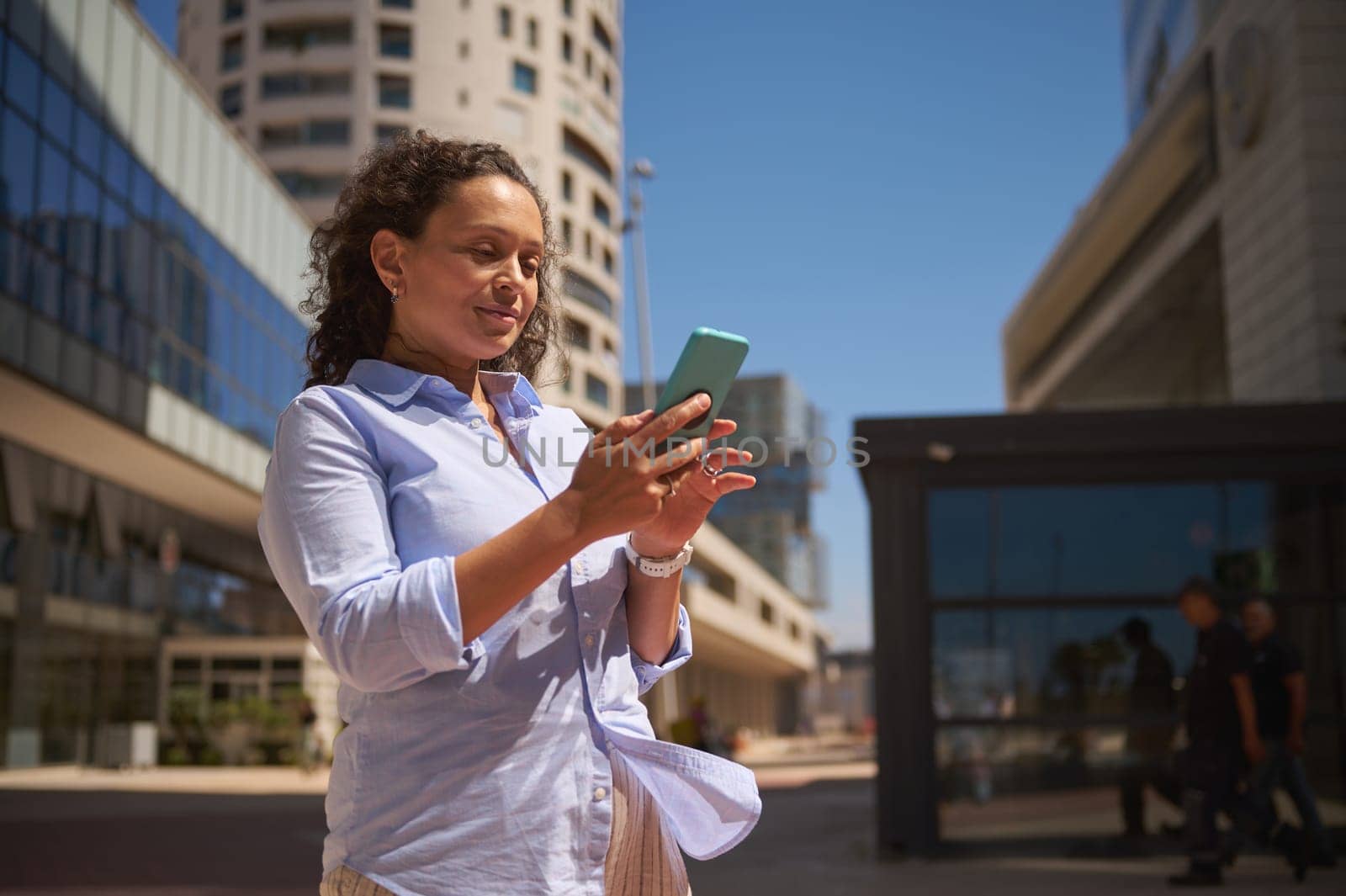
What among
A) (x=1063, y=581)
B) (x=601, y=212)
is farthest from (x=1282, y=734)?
(x=601, y=212)

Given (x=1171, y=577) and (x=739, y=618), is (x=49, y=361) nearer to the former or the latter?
(x=1171, y=577)

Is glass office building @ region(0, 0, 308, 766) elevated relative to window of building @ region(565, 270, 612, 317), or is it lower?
lower

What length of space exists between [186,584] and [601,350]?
26547 millimetres

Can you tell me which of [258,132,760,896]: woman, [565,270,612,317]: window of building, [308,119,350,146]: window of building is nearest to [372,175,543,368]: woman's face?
[258,132,760,896]: woman

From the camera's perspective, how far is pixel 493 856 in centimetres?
159

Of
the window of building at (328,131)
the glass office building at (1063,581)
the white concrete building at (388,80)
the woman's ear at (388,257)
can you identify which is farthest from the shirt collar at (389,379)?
the window of building at (328,131)

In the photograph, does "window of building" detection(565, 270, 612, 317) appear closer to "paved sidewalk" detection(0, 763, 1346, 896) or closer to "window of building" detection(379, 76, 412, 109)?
"window of building" detection(379, 76, 412, 109)

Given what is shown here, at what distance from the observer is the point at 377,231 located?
1894 mm

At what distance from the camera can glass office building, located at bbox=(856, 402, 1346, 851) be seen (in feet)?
34.9

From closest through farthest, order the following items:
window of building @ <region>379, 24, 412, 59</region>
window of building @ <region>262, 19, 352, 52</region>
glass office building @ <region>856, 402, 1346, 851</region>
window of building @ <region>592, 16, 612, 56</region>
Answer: glass office building @ <region>856, 402, 1346, 851</region> → window of building @ <region>379, 24, 412, 59</region> → window of building @ <region>262, 19, 352, 52</region> → window of building @ <region>592, 16, 612, 56</region>

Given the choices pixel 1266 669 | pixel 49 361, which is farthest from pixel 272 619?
pixel 1266 669

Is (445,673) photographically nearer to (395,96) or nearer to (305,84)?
(395,96)

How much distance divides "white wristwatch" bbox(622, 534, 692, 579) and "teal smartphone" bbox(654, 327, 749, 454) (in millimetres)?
235

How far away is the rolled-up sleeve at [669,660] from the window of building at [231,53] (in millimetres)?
57467
